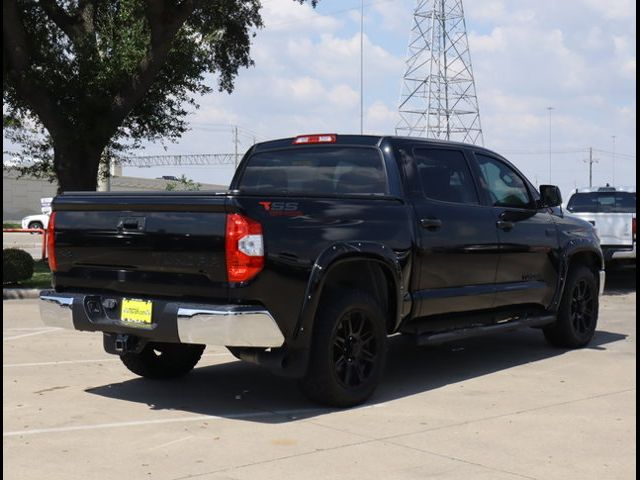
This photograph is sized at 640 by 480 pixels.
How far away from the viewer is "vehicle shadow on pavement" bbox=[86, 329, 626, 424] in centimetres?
672

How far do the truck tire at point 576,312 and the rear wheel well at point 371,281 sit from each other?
2.76m

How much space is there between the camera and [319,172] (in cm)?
772

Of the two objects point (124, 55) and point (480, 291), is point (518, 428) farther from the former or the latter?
point (124, 55)

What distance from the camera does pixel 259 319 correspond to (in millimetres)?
5957

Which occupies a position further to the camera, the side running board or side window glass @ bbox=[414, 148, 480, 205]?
side window glass @ bbox=[414, 148, 480, 205]

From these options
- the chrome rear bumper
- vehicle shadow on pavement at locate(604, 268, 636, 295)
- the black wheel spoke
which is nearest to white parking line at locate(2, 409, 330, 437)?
the black wheel spoke

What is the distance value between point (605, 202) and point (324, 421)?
11997 mm

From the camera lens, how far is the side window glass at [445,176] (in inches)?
301

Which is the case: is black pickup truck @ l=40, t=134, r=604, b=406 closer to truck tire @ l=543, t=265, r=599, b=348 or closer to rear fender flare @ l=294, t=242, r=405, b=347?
rear fender flare @ l=294, t=242, r=405, b=347

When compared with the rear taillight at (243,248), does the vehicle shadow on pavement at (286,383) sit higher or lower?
lower

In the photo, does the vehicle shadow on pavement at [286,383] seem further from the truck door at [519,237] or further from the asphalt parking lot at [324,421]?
the truck door at [519,237]

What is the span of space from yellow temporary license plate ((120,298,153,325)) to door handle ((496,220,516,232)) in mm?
3353

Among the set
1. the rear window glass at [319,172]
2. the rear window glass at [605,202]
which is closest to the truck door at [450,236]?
the rear window glass at [319,172]

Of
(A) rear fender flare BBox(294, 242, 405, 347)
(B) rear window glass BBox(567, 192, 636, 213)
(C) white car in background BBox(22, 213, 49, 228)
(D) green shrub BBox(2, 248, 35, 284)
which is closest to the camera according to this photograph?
(A) rear fender flare BBox(294, 242, 405, 347)
